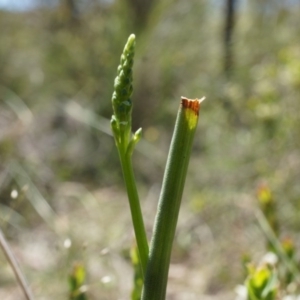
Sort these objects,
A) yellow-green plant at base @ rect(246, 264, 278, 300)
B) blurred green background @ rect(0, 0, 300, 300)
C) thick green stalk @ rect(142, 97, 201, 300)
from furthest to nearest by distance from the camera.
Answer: blurred green background @ rect(0, 0, 300, 300) < yellow-green plant at base @ rect(246, 264, 278, 300) < thick green stalk @ rect(142, 97, 201, 300)

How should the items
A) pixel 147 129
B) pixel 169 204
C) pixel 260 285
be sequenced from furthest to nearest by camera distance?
pixel 147 129 < pixel 260 285 < pixel 169 204

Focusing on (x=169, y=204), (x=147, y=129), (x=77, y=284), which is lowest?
(x=169, y=204)

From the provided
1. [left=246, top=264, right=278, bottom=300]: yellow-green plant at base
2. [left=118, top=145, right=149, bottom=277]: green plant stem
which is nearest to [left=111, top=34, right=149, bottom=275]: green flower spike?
[left=118, top=145, right=149, bottom=277]: green plant stem

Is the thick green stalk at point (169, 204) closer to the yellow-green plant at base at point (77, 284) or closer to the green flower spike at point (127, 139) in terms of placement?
the green flower spike at point (127, 139)

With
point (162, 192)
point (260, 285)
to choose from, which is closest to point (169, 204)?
point (162, 192)

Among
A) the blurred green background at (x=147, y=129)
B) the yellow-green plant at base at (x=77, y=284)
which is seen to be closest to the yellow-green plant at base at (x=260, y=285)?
the yellow-green plant at base at (x=77, y=284)

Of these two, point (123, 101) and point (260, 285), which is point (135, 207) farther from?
point (260, 285)

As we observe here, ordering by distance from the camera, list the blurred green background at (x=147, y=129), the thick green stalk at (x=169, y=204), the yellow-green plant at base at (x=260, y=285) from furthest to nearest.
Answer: the blurred green background at (x=147, y=129) → the yellow-green plant at base at (x=260, y=285) → the thick green stalk at (x=169, y=204)

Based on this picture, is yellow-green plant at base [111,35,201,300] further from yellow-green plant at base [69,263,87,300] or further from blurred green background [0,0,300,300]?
blurred green background [0,0,300,300]
